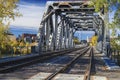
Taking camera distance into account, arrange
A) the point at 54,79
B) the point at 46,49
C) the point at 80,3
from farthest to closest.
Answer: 1. the point at 80,3
2. the point at 46,49
3. the point at 54,79

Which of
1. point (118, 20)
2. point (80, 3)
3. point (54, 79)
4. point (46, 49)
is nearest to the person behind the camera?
point (54, 79)

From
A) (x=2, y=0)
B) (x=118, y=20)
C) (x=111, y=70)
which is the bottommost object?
(x=111, y=70)

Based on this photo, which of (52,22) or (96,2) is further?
(52,22)

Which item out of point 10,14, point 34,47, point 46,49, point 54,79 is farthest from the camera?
point 46,49

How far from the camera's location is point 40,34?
48500mm

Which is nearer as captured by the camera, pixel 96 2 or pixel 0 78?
pixel 0 78

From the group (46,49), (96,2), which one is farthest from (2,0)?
(46,49)

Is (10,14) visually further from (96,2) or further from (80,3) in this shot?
(80,3)

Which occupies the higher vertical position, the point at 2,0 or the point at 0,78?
the point at 2,0

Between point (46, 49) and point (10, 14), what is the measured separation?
2179cm

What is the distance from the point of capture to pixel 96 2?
2325 centimetres

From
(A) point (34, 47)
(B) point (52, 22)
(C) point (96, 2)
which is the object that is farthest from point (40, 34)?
(C) point (96, 2)

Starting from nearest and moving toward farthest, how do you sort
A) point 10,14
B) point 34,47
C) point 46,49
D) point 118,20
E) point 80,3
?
point 118,20, point 10,14, point 34,47, point 46,49, point 80,3

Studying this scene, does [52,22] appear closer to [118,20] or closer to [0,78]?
[118,20]
